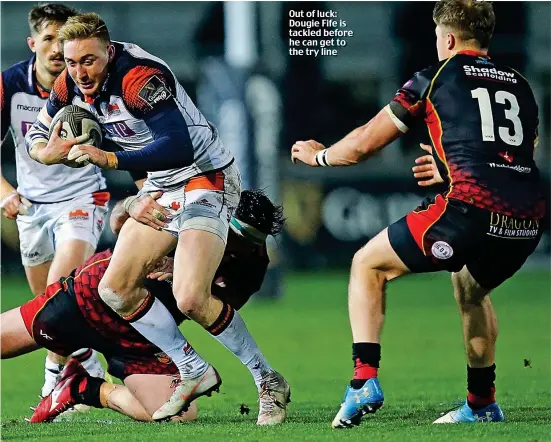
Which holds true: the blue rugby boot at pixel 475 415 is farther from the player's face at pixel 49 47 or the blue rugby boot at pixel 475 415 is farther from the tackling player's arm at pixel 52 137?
the player's face at pixel 49 47

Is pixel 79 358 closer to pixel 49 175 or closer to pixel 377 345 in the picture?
pixel 49 175

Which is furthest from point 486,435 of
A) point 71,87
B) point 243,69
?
point 243,69

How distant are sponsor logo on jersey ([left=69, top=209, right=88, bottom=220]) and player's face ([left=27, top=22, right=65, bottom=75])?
3.15 ft

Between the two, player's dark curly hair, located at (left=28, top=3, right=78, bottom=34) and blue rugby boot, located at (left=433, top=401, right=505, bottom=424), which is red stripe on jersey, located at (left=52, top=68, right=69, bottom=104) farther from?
blue rugby boot, located at (left=433, top=401, right=505, bottom=424)

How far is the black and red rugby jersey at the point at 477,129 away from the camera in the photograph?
19.2 feet

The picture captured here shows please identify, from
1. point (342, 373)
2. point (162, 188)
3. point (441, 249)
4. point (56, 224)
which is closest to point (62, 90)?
point (162, 188)

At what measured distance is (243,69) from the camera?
1630 centimetres

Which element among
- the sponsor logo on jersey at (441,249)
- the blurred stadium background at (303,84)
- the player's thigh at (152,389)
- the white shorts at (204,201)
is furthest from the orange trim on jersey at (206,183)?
the blurred stadium background at (303,84)

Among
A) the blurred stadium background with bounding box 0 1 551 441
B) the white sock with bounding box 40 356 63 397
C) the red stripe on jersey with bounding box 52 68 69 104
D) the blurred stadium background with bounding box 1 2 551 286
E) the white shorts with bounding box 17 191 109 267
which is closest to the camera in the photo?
the red stripe on jersey with bounding box 52 68 69 104

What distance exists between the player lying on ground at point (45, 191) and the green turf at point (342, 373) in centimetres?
96

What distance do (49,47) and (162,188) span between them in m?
1.68

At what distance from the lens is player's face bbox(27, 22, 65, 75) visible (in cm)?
786

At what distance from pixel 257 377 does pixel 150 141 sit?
4.82 ft

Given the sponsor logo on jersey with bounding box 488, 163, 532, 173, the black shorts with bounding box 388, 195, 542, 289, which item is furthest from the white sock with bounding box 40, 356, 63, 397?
the sponsor logo on jersey with bounding box 488, 163, 532, 173
